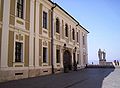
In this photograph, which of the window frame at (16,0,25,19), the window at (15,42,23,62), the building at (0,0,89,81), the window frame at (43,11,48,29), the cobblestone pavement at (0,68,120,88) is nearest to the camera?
the cobblestone pavement at (0,68,120,88)

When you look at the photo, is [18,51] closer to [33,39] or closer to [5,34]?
[5,34]

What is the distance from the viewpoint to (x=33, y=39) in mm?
19906

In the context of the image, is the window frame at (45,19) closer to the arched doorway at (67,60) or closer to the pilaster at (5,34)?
the arched doorway at (67,60)

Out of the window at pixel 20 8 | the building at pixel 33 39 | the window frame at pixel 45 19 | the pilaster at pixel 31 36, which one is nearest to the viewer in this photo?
the building at pixel 33 39

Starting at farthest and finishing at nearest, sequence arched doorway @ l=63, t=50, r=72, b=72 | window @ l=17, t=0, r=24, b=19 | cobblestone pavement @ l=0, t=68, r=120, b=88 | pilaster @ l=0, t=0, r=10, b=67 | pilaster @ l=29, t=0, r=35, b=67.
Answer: arched doorway @ l=63, t=50, r=72, b=72, pilaster @ l=29, t=0, r=35, b=67, window @ l=17, t=0, r=24, b=19, pilaster @ l=0, t=0, r=10, b=67, cobblestone pavement @ l=0, t=68, r=120, b=88

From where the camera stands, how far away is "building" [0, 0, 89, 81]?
51.9 ft

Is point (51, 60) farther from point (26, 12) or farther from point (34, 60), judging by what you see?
point (26, 12)

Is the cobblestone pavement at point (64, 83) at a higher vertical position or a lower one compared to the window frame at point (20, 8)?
lower

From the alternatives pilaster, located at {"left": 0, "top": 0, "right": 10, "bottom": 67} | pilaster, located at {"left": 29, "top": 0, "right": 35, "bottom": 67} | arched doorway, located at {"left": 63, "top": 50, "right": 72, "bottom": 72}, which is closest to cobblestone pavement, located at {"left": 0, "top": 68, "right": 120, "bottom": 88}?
pilaster, located at {"left": 0, "top": 0, "right": 10, "bottom": 67}

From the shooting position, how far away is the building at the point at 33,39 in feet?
51.9

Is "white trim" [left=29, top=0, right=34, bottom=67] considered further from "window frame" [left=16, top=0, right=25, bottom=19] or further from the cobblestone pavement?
the cobblestone pavement

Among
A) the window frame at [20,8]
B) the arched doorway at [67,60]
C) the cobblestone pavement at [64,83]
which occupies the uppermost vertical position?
the window frame at [20,8]

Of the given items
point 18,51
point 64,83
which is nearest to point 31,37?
point 18,51

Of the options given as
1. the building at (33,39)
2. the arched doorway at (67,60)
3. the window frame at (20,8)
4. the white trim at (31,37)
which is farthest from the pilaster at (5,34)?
the arched doorway at (67,60)
